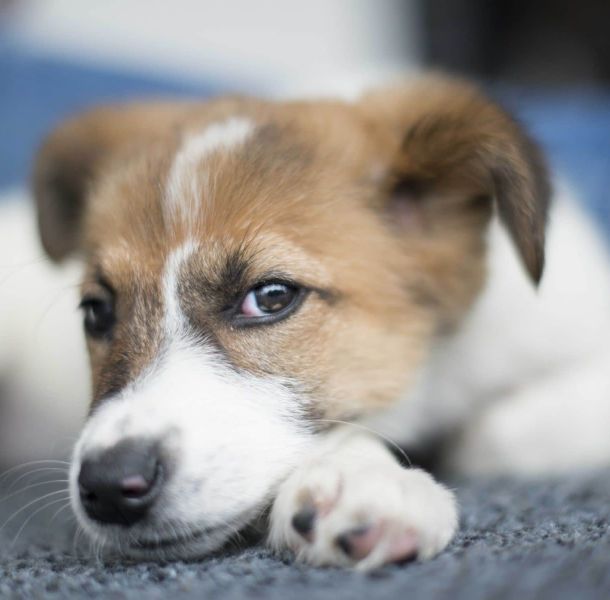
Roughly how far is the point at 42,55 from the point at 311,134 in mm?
3156

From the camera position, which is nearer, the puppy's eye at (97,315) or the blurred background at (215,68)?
the puppy's eye at (97,315)

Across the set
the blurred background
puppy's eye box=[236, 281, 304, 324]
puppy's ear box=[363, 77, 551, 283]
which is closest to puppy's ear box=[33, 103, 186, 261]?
the blurred background

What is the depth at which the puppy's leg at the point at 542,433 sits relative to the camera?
2.33 m

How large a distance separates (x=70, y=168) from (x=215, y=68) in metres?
3.05

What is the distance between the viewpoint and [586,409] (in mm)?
2391

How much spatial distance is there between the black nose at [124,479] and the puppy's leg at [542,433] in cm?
113

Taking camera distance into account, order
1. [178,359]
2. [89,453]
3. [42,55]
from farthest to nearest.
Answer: [42,55] → [178,359] → [89,453]

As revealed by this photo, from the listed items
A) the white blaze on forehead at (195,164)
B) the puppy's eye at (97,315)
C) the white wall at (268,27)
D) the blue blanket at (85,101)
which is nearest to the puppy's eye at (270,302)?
the white blaze on forehead at (195,164)

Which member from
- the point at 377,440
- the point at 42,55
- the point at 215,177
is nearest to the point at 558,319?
the point at 377,440

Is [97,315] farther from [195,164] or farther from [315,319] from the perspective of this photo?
[315,319]

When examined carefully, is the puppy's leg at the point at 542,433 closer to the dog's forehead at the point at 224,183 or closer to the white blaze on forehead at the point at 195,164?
the dog's forehead at the point at 224,183

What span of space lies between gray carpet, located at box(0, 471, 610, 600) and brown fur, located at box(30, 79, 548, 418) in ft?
1.19

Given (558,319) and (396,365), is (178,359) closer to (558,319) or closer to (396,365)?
(396,365)

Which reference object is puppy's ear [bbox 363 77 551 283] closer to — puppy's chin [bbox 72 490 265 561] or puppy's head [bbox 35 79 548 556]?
puppy's head [bbox 35 79 548 556]
